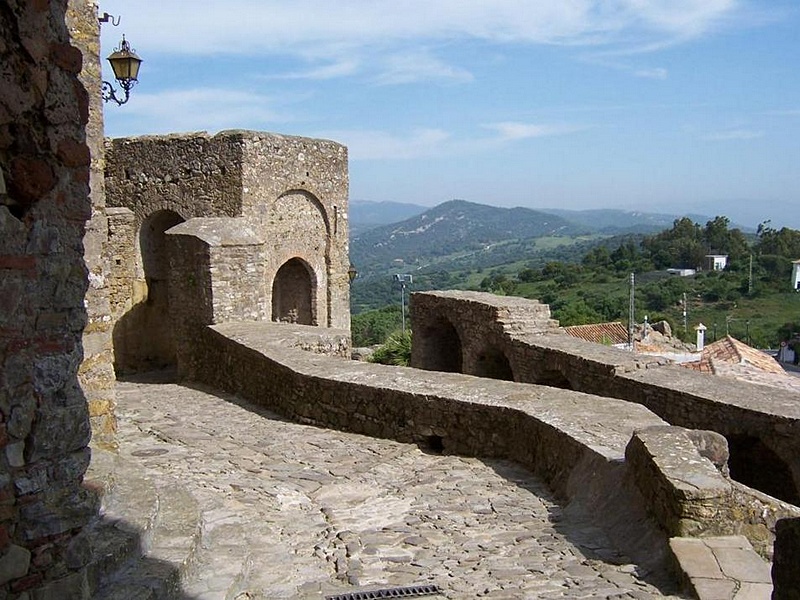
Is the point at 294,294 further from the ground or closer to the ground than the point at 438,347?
further from the ground

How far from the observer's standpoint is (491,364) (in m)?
14.0

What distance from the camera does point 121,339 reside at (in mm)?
15211

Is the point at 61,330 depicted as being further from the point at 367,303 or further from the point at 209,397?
the point at 367,303

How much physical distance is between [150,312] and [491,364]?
659cm

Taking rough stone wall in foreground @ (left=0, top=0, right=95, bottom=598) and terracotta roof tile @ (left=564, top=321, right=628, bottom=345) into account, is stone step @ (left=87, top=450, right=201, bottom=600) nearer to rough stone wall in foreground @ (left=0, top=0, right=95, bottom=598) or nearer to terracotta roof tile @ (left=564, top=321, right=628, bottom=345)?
rough stone wall in foreground @ (left=0, top=0, right=95, bottom=598)

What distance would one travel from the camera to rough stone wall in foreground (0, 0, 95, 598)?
2.95 meters

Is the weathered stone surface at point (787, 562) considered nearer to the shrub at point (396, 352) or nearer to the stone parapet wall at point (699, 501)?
the stone parapet wall at point (699, 501)

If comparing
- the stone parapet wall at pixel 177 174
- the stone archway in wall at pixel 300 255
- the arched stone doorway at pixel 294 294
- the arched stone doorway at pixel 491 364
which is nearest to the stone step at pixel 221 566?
the arched stone doorway at pixel 491 364

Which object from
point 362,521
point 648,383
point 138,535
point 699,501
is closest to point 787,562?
point 699,501

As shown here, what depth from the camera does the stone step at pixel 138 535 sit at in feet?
12.1

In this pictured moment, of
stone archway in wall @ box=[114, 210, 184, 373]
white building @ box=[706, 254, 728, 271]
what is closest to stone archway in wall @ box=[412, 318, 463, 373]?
stone archway in wall @ box=[114, 210, 184, 373]

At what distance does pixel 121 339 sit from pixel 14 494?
12.8 metres

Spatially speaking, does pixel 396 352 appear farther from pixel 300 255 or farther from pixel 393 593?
pixel 393 593

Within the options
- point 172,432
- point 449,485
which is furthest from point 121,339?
point 449,485
